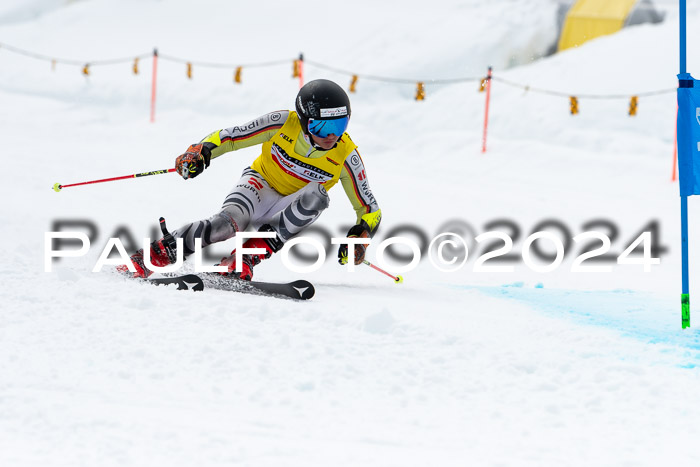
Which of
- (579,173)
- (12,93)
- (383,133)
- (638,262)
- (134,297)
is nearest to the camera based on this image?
(134,297)

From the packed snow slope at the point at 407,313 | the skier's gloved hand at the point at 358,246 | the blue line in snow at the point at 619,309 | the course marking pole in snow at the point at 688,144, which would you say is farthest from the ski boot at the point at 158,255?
the course marking pole in snow at the point at 688,144

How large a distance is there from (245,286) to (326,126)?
3.60ft

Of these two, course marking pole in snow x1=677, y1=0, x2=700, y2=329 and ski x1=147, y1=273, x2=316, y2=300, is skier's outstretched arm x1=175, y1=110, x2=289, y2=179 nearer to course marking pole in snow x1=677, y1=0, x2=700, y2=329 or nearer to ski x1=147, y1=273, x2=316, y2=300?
ski x1=147, y1=273, x2=316, y2=300

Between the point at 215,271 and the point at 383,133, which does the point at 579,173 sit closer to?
the point at 383,133

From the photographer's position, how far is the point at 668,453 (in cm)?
253

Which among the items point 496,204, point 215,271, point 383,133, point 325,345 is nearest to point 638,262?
point 496,204

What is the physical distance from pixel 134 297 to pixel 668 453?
8.16 ft

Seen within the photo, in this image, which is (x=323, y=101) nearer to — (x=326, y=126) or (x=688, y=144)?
(x=326, y=126)

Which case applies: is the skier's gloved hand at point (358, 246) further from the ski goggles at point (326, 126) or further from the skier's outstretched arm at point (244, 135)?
the skier's outstretched arm at point (244, 135)

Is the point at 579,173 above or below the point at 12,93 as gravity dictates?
below

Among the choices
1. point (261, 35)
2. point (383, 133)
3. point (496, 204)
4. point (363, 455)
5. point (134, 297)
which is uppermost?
point (261, 35)

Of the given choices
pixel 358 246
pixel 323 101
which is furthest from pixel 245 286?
pixel 323 101

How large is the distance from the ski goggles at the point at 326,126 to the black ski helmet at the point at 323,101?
25mm

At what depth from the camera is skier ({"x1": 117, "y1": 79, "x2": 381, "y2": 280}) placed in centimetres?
467
